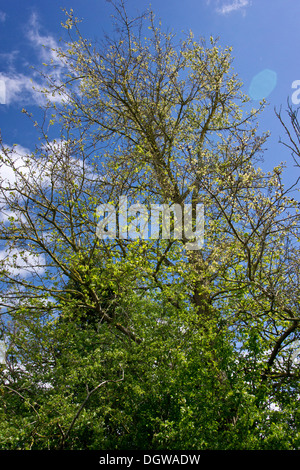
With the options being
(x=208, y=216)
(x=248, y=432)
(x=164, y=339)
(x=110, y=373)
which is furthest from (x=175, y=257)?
(x=248, y=432)

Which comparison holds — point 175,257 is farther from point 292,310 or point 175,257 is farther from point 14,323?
point 14,323

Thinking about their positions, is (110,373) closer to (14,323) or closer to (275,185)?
(14,323)

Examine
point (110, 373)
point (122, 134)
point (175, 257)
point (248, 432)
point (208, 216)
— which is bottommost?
point (248, 432)

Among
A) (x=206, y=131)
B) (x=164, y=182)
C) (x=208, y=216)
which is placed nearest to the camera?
(x=164, y=182)

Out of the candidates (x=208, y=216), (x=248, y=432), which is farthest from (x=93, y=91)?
(x=248, y=432)

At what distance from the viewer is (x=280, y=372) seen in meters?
6.68

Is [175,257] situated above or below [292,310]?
above

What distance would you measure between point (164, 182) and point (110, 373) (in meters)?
5.52

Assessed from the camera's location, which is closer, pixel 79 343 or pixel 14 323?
pixel 79 343

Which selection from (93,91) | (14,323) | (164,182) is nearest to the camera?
(14,323)

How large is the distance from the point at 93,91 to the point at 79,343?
8711mm
